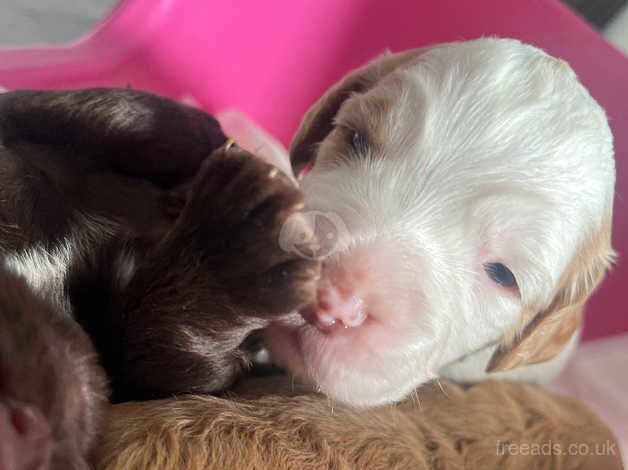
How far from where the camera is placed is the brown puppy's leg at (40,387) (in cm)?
83

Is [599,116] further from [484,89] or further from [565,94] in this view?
[484,89]

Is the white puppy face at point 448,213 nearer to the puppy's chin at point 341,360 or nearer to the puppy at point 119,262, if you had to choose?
the puppy's chin at point 341,360

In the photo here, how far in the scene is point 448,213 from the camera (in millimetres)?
1336

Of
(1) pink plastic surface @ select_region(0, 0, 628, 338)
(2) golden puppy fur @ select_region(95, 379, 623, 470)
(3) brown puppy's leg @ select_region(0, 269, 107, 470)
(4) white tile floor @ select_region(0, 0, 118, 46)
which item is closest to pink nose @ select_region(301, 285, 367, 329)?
(2) golden puppy fur @ select_region(95, 379, 623, 470)

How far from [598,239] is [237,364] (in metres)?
0.86

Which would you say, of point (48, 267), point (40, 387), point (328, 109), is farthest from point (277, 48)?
point (40, 387)

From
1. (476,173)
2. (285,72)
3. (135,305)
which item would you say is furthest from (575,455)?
(285,72)

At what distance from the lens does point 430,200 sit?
133 centimetres

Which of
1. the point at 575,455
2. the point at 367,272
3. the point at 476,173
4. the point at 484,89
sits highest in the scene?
the point at 484,89

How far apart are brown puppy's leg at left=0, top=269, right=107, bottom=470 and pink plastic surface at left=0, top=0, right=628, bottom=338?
1.60 m

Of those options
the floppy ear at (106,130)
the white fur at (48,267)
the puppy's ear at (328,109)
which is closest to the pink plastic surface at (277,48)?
the puppy's ear at (328,109)

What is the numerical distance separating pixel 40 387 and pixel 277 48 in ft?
6.59

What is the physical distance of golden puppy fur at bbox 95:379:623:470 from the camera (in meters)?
1.14

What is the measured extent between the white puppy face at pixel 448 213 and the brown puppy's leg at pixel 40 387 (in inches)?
13.6
